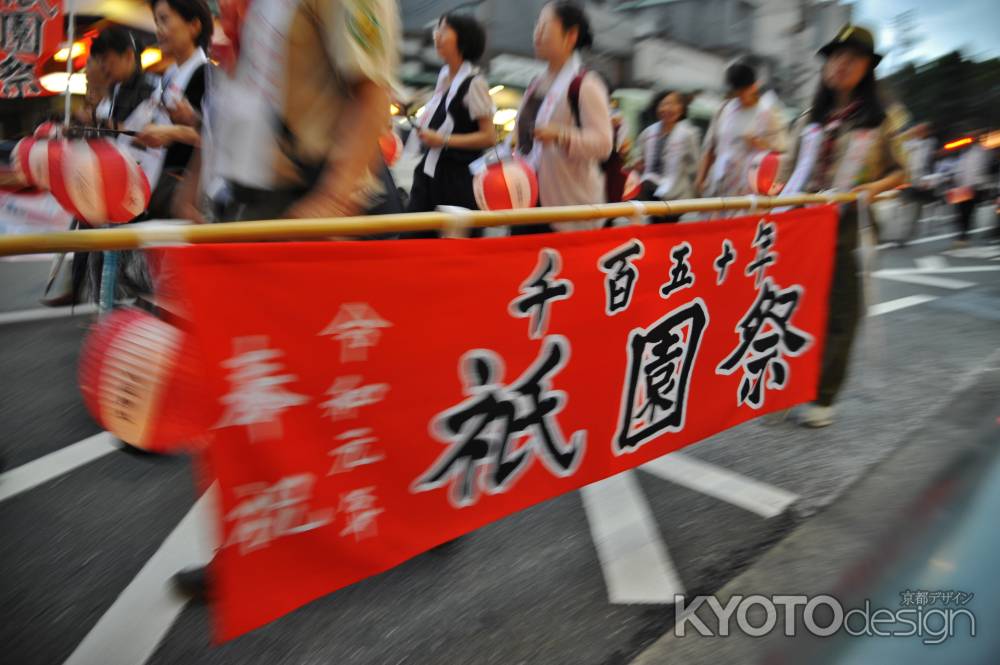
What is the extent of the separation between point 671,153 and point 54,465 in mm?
4878

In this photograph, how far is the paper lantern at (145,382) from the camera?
1309 millimetres

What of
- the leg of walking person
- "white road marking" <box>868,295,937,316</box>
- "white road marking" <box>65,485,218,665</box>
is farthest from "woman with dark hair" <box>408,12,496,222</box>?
"white road marking" <box>868,295,937,316</box>

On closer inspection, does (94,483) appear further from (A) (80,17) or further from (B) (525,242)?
(A) (80,17)

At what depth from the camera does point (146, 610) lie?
6.63ft

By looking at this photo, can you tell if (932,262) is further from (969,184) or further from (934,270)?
(969,184)

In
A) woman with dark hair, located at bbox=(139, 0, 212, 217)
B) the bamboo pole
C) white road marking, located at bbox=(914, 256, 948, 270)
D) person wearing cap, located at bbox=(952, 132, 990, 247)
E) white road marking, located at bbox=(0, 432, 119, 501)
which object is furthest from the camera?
person wearing cap, located at bbox=(952, 132, 990, 247)

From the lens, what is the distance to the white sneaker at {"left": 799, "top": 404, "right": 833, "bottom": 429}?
11.5 feet

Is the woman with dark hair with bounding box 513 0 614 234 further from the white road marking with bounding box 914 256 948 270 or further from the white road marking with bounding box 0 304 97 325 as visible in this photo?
the white road marking with bounding box 914 256 948 270

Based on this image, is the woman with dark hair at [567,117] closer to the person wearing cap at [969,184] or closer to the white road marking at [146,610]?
the white road marking at [146,610]

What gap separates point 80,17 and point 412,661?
37.2 feet

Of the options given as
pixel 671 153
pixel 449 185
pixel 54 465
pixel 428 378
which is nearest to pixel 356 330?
pixel 428 378

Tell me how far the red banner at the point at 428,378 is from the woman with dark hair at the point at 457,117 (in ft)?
4.71

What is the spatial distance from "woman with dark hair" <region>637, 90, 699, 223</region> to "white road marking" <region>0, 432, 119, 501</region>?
14.4 ft

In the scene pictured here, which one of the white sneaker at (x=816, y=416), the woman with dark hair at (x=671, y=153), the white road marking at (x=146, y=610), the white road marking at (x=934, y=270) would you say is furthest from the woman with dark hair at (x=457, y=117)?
the white road marking at (x=934, y=270)
